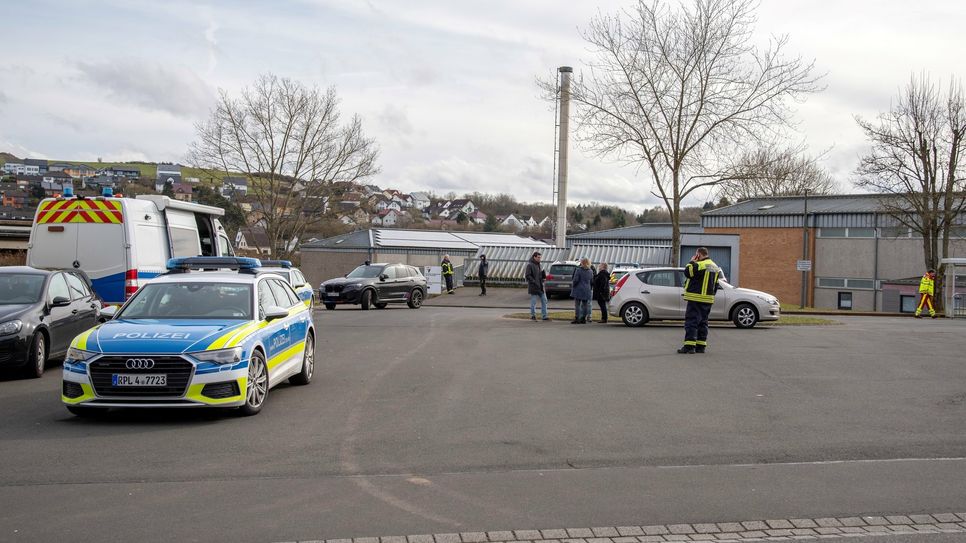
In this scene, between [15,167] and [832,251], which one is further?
[15,167]

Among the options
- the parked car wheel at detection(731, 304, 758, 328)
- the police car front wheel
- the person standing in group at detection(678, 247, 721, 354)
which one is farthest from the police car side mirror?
the parked car wheel at detection(731, 304, 758, 328)

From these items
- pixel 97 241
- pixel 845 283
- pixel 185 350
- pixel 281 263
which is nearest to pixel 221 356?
pixel 185 350

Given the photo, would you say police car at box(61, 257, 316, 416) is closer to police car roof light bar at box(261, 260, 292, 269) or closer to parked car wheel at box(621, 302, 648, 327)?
police car roof light bar at box(261, 260, 292, 269)

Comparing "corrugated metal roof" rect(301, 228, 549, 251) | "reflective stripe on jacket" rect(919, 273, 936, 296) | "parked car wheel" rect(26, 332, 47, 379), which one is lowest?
"parked car wheel" rect(26, 332, 47, 379)

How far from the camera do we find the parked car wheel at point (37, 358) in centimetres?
1171

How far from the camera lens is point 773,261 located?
49250 mm

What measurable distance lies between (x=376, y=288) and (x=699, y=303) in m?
16.2

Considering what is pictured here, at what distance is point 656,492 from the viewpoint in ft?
20.6

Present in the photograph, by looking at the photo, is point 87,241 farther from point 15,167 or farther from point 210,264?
point 15,167

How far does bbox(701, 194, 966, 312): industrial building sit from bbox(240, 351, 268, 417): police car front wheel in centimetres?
4022

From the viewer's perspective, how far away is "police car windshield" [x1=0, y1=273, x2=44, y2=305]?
12.3m

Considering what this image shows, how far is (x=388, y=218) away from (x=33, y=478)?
407 ft

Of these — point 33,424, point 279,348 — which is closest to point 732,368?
point 279,348

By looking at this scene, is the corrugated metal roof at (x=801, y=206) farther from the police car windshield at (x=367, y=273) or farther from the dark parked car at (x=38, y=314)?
the dark parked car at (x=38, y=314)
